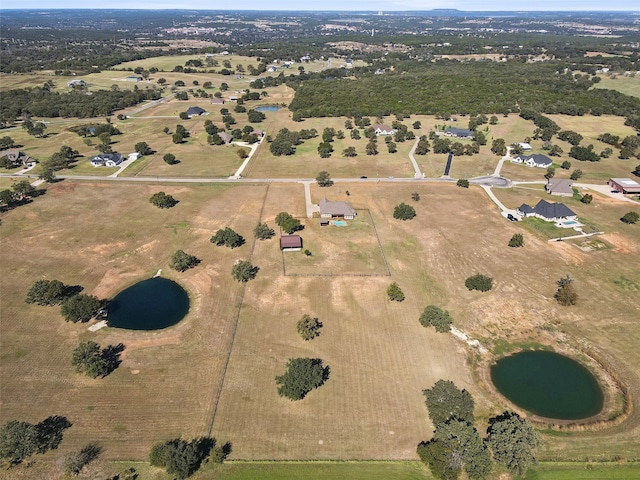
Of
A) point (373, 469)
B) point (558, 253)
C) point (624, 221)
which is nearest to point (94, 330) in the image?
point (373, 469)

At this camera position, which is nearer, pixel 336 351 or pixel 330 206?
pixel 336 351

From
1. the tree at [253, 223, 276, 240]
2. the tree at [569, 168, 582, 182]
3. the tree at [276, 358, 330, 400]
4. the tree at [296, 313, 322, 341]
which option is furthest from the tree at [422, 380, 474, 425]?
the tree at [569, 168, 582, 182]

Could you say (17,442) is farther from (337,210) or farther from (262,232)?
(337,210)

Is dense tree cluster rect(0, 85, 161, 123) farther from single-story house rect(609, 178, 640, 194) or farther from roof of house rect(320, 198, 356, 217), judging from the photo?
single-story house rect(609, 178, 640, 194)

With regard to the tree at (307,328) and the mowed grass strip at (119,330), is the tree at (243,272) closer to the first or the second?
the mowed grass strip at (119,330)

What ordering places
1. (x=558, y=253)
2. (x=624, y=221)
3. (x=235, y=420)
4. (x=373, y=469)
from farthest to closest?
(x=624, y=221) → (x=558, y=253) → (x=235, y=420) → (x=373, y=469)

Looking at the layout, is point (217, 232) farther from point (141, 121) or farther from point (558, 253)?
point (141, 121)

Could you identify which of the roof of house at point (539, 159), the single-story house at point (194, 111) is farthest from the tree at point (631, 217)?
the single-story house at point (194, 111)
